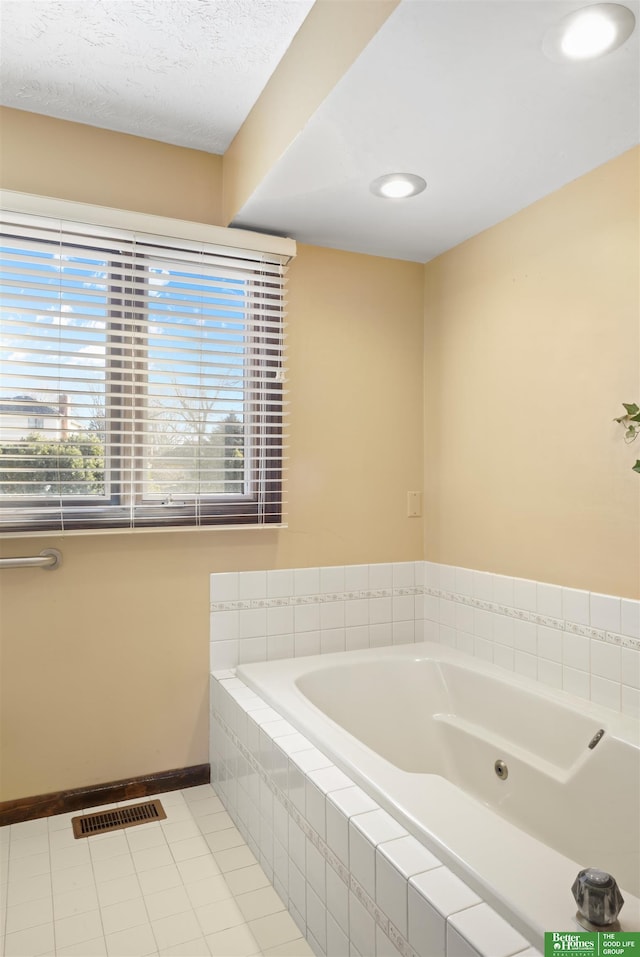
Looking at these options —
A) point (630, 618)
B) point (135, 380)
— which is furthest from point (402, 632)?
point (135, 380)

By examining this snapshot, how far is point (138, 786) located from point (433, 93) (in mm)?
2556

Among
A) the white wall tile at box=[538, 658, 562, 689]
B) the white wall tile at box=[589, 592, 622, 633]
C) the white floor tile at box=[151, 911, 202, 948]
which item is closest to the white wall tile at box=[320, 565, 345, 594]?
the white wall tile at box=[538, 658, 562, 689]

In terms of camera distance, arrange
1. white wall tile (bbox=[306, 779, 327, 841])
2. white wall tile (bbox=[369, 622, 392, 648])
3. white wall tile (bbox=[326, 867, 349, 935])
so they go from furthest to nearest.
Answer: white wall tile (bbox=[369, 622, 392, 648]), white wall tile (bbox=[306, 779, 327, 841]), white wall tile (bbox=[326, 867, 349, 935])

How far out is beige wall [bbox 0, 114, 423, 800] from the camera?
2.29 metres

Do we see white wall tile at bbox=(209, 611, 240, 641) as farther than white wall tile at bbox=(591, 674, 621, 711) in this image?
Yes

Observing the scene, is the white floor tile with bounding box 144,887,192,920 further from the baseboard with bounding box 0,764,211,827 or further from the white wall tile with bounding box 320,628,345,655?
the white wall tile with bounding box 320,628,345,655

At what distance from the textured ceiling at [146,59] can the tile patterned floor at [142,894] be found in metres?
2.60

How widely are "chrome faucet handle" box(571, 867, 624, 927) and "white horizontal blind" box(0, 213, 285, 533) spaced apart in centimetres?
179

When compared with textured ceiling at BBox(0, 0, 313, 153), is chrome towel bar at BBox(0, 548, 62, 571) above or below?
below

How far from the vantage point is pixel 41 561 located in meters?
2.24

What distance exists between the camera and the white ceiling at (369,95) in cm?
150

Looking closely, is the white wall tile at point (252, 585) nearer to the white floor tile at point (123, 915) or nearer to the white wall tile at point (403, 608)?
the white wall tile at point (403, 608)

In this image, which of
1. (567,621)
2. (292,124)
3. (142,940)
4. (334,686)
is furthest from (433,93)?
(142,940)

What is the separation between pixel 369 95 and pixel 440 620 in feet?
6.92
